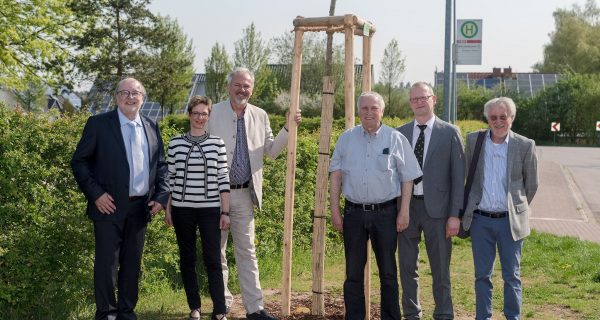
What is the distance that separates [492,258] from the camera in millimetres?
5676

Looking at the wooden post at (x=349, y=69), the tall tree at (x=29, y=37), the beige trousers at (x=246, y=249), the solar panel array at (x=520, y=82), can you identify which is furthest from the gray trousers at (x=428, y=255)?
the solar panel array at (x=520, y=82)

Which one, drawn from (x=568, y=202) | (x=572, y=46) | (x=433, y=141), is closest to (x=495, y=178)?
(x=433, y=141)

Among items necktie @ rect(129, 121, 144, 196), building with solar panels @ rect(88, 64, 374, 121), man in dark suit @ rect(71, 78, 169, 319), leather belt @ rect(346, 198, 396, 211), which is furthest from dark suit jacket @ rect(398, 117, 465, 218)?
building with solar panels @ rect(88, 64, 374, 121)

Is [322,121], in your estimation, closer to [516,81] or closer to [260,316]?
[260,316]

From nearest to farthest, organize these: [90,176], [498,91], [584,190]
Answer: [90,176] → [584,190] → [498,91]

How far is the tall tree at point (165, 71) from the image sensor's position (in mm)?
40906

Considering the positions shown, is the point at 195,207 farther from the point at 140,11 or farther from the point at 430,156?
the point at 140,11

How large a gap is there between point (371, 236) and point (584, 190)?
16.9 meters

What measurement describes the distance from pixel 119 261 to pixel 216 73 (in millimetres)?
45473

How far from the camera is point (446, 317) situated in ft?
18.9

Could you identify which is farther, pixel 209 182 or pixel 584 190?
pixel 584 190

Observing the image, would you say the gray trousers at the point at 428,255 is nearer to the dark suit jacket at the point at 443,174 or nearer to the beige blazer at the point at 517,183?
the dark suit jacket at the point at 443,174

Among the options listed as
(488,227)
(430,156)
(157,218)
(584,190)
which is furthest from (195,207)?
(584,190)

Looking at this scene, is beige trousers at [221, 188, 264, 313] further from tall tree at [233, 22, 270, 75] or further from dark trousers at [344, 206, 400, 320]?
tall tree at [233, 22, 270, 75]
